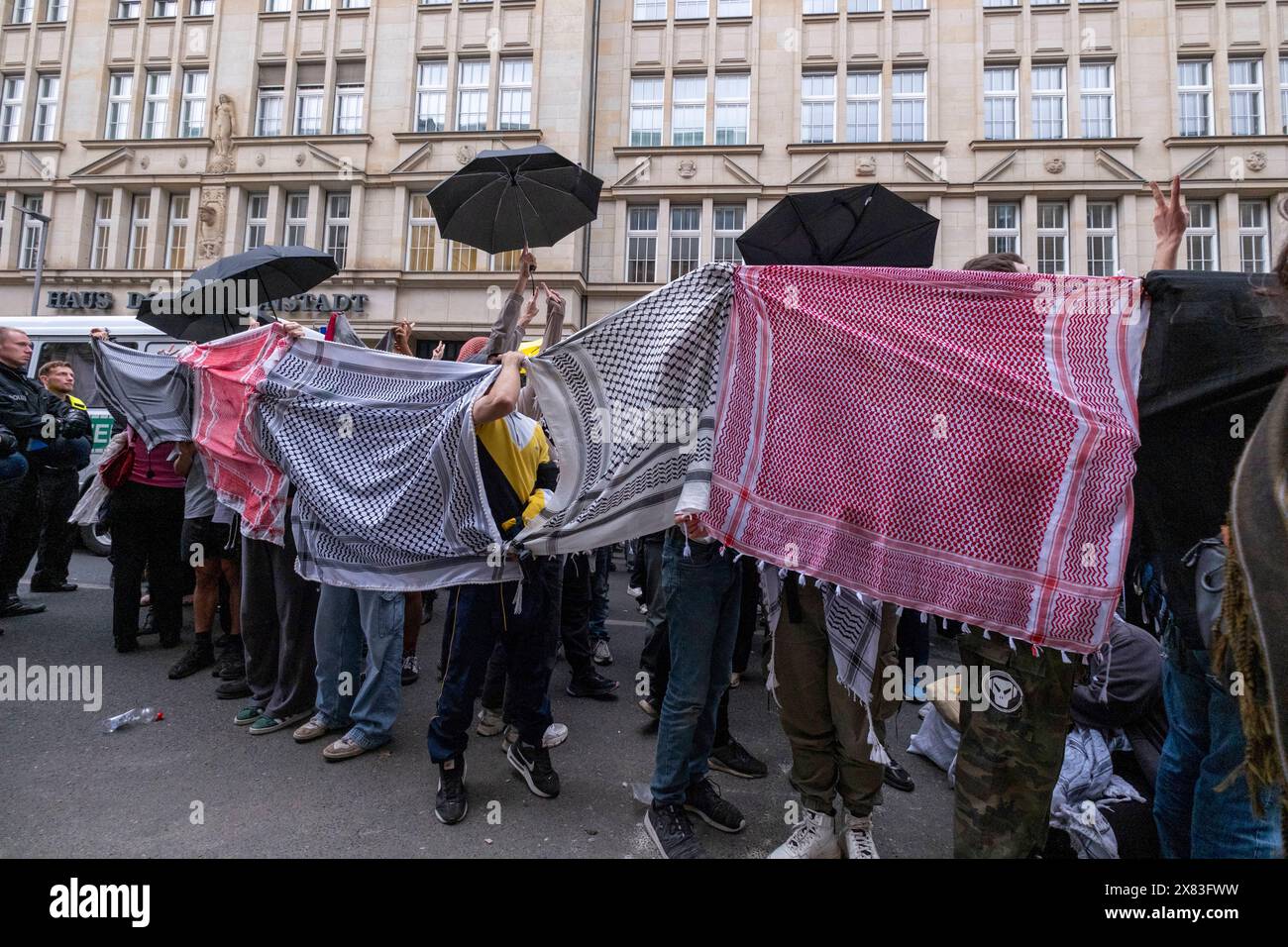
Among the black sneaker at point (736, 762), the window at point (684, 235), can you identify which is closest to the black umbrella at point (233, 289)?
the black sneaker at point (736, 762)

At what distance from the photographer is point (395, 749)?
359 cm

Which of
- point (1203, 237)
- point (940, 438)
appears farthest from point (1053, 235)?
point (940, 438)

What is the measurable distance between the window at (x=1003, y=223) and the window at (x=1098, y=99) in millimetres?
2569

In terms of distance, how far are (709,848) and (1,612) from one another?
6873mm

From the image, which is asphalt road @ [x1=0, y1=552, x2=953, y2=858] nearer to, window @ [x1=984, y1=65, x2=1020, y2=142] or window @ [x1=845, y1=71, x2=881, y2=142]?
window @ [x1=845, y1=71, x2=881, y2=142]

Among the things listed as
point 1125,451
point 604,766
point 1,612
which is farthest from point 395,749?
point 1,612

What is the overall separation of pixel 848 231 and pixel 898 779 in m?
3.34

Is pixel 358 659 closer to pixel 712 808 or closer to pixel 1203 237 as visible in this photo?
pixel 712 808

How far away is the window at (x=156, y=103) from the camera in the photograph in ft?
65.1

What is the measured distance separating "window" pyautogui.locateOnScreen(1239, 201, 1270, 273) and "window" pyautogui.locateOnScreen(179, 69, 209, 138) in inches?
1157

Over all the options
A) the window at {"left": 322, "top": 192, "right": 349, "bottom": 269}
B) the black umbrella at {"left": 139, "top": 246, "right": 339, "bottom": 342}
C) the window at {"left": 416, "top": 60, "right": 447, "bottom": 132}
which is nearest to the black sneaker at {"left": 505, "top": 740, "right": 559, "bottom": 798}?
the black umbrella at {"left": 139, "top": 246, "right": 339, "bottom": 342}

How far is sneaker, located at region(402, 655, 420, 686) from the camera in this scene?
4734mm

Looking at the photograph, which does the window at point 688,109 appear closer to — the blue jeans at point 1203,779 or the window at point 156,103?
the window at point 156,103

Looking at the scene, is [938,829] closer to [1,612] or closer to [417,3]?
[1,612]
